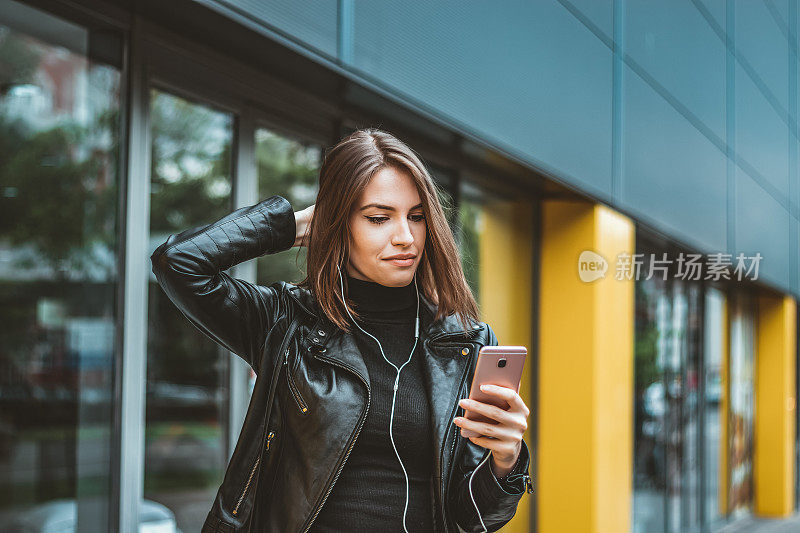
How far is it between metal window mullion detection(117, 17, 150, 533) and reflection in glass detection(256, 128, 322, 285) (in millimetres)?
826

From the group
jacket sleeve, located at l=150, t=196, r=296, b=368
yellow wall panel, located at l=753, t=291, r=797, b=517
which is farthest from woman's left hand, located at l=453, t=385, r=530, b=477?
yellow wall panel, located at l=753, t=291, r=797, b=517

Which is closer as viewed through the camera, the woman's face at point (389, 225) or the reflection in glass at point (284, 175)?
the woman's face at point (389, 225)

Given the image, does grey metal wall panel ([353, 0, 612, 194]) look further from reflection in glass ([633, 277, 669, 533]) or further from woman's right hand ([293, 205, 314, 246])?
reflection in glass ([633, 277, 669, 533])

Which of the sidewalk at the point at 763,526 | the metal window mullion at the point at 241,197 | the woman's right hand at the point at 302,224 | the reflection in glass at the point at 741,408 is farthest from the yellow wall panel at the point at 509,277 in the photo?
the reflection in glass at the point at 741,408

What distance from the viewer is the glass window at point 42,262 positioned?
6.95 meters

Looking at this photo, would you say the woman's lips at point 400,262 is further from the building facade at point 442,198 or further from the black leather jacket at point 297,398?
the building facade at point 442,198

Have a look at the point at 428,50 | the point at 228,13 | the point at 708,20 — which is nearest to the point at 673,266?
the point at 708,20

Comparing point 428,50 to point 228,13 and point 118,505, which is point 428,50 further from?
point 118,505

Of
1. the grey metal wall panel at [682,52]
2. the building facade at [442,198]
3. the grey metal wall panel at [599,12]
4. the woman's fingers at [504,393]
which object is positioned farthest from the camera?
the grey metal wall panel at [682,52]

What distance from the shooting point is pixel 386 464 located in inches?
73.0

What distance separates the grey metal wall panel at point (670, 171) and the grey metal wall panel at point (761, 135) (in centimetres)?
121

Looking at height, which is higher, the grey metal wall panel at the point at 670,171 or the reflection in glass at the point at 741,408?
the grey metal wall panel at the point at 670,171

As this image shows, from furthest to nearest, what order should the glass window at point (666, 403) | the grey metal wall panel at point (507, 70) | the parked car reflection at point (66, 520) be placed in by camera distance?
the glass window at point (666, 403) < the parked car reflection at point (66, 520) < the grey metal wall panel at point (507, 70)

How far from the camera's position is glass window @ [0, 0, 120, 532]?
6.95m
